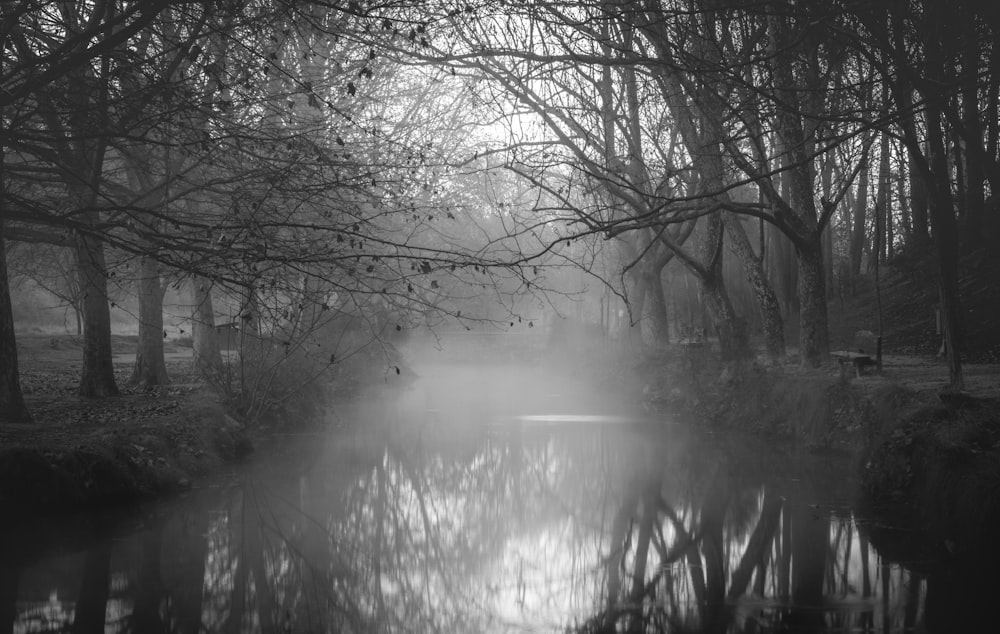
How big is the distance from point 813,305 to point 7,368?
13.1 metres

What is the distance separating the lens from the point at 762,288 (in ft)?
61.9

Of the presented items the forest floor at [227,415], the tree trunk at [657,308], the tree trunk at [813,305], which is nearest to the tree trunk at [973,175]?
the forest floor at [227,415]

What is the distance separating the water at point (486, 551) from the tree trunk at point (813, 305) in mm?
2333

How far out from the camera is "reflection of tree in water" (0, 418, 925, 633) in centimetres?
786

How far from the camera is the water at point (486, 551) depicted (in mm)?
7863

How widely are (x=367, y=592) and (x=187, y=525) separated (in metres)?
3.02

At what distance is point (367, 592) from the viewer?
8.82 m

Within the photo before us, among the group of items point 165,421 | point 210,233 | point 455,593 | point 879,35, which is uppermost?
point 879,35

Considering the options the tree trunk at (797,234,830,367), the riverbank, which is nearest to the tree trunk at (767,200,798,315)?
the tree trunk at (797,234,830,367)

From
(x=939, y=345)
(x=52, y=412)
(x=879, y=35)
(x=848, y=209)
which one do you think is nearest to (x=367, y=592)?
(x=879, y=35)

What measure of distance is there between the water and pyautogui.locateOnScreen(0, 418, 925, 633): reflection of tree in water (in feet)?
0.10

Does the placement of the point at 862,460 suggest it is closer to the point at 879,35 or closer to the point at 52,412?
the point at 879,35

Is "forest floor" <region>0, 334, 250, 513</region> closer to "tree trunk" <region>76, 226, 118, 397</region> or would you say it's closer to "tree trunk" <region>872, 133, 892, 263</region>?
"tree trunk" <region>76, 226, 118, 397</region>

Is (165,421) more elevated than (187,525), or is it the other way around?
(165,421)
